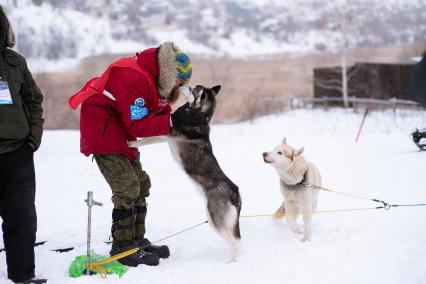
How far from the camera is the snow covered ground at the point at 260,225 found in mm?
3447

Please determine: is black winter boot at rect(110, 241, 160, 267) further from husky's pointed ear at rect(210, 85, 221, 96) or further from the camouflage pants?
husky's pointed ear at rect(210, 85, 221, 96)

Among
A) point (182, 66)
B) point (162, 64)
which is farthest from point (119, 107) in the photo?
point (182, 66)

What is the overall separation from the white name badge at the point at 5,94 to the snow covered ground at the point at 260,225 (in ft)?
4.12

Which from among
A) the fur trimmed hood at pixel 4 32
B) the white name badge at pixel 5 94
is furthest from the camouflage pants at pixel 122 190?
the fur trimmed hood at pixel 4 32

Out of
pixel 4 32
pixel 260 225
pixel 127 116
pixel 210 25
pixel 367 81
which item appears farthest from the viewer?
pixel 210 25

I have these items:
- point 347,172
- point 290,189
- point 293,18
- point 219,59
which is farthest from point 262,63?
point 290,189

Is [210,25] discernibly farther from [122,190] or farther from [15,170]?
[15,170]

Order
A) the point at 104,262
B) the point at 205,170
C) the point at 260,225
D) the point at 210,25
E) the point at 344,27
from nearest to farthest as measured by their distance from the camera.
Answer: the point at 104,262 < the point at 205,170 < the point at 260,225 < the point at 344,27 < the point at 210,25

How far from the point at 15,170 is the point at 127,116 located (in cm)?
85

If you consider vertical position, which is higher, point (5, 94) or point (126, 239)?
point (5, 94)

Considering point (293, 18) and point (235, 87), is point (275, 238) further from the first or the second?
point (293, 18)

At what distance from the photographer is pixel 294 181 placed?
4324 mm

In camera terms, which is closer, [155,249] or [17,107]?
[17,107]

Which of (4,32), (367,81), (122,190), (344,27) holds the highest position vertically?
(344,27)
